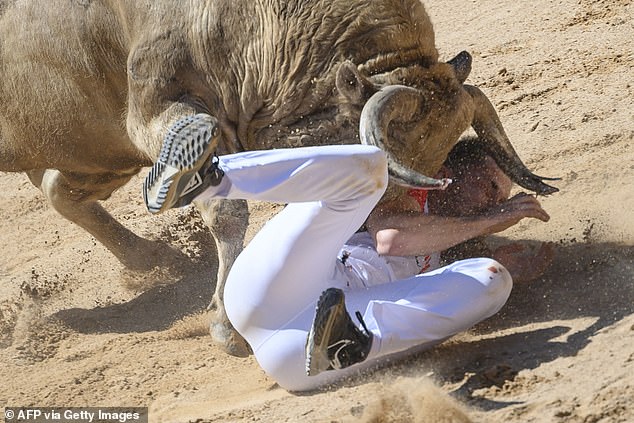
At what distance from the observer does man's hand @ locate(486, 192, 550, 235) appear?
17.6 ft

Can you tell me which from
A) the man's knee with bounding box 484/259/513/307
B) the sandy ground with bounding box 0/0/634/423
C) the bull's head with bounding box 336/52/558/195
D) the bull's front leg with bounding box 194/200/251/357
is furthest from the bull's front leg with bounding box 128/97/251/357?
the man's knee with bounding box 484/259/513/307

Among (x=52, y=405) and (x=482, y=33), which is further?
(x=482, y=33)

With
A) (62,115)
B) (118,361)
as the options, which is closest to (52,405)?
(118,361)

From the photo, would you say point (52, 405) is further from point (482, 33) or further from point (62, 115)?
point (482, 33)

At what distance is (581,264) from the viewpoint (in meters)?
5.75

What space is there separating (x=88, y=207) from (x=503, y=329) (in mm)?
3927

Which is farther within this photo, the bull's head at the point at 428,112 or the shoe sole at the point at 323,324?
the bull's head at the point at 428,112

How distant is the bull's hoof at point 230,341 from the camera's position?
19.7 ft

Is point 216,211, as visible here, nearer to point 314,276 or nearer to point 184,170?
point 314,276

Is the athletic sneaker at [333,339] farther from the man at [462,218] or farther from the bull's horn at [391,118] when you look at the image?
the man at [462,218]

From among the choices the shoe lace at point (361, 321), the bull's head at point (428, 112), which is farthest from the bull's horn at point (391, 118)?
the shoe lace at point (361, 321)

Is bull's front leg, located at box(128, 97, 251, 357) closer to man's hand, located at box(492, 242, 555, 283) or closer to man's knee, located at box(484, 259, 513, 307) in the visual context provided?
man's hand, located at box(492, 242, 555, 283)

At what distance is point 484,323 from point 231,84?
6.14 feet

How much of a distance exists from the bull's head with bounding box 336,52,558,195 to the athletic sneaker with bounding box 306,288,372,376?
1166 millimetres
